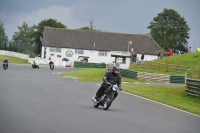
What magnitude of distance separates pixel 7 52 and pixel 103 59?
2046cm

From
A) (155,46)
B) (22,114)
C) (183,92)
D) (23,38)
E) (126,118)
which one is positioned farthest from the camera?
(23,38)

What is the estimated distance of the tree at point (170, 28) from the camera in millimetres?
110938

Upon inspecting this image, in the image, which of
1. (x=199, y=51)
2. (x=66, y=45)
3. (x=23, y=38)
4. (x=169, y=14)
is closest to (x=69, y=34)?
(x=66, y=45)

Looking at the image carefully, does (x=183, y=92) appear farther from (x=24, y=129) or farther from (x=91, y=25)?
(x=91, y=25)

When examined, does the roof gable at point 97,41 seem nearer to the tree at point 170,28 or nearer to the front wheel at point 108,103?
the tree at point 170,28

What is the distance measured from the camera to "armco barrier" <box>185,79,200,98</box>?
31453 millimetres

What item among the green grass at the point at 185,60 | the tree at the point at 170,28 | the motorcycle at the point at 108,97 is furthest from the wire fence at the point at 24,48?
the motorcycle at the point at 108,97

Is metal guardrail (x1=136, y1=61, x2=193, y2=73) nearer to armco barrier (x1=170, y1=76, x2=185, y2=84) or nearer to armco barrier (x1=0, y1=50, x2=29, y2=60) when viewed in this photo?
armco barrier (x1=170, y1=76, x2=185, y2=84)

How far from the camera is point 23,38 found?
577 feet

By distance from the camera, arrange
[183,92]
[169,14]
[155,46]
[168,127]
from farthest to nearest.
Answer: [169,14] < [155,46] < [183,92] < [168,127]

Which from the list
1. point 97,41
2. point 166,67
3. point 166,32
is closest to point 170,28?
point 166,32

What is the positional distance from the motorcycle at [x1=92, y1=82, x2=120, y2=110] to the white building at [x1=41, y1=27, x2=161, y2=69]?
82786 mm

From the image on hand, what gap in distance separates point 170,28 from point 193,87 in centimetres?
8224

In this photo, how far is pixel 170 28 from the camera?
113062 millimetres
